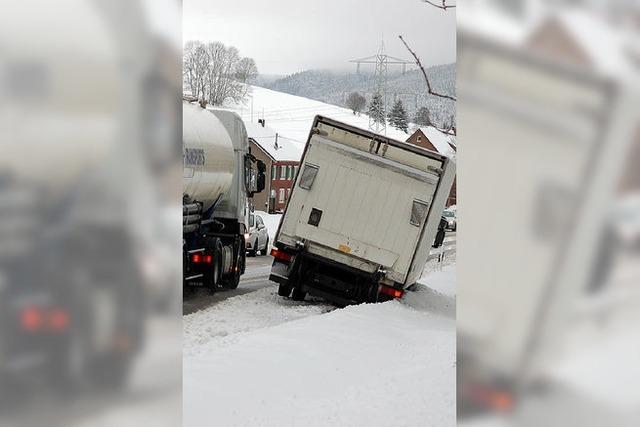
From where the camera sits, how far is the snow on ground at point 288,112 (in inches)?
2869

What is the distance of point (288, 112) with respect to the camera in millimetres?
91625

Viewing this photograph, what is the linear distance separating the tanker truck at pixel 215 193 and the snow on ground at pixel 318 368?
5.69 ft

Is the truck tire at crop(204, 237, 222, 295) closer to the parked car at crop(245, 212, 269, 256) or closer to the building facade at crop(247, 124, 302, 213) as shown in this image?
the parked car at crop(245, 212, 269, 256)

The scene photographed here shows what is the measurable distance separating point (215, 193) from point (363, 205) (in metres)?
3.44

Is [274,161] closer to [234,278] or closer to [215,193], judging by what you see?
[234,278]

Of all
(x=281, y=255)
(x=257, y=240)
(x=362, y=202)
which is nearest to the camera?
(x=362, y=202)

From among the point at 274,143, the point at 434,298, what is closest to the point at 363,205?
the point at 434,298

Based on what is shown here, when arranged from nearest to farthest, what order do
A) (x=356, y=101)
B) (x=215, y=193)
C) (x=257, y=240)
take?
(x=215, y=193), (x=257, y=240), (x=356, y=101)
